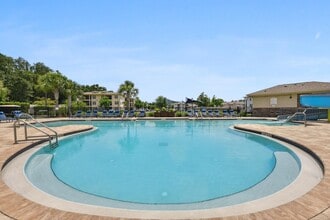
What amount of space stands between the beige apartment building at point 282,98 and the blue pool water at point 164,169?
17.2 metres

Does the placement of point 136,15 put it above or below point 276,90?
above

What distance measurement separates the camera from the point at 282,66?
22.5m

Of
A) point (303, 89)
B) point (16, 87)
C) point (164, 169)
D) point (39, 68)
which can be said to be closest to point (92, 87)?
point (39, 68)

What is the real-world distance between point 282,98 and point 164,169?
2352 centimetres

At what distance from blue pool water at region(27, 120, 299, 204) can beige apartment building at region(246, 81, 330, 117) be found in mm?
17217

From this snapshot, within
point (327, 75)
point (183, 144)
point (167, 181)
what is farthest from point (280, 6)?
point (327, 75)

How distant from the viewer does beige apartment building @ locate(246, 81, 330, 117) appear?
2373cm

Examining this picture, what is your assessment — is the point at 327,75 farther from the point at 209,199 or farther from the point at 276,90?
the point at 209,199

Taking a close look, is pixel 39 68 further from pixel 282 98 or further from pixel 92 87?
pixel 282 98

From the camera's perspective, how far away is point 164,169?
6145 mm

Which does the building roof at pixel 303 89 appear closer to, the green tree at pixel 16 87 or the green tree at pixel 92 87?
the green tree at pixel 16 87

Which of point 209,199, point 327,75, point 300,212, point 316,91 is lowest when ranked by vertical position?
point 209,199

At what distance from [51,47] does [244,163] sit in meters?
14.9

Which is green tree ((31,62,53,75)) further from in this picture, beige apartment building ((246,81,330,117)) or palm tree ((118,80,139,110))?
beige apartment building ((246,81,330,117))
